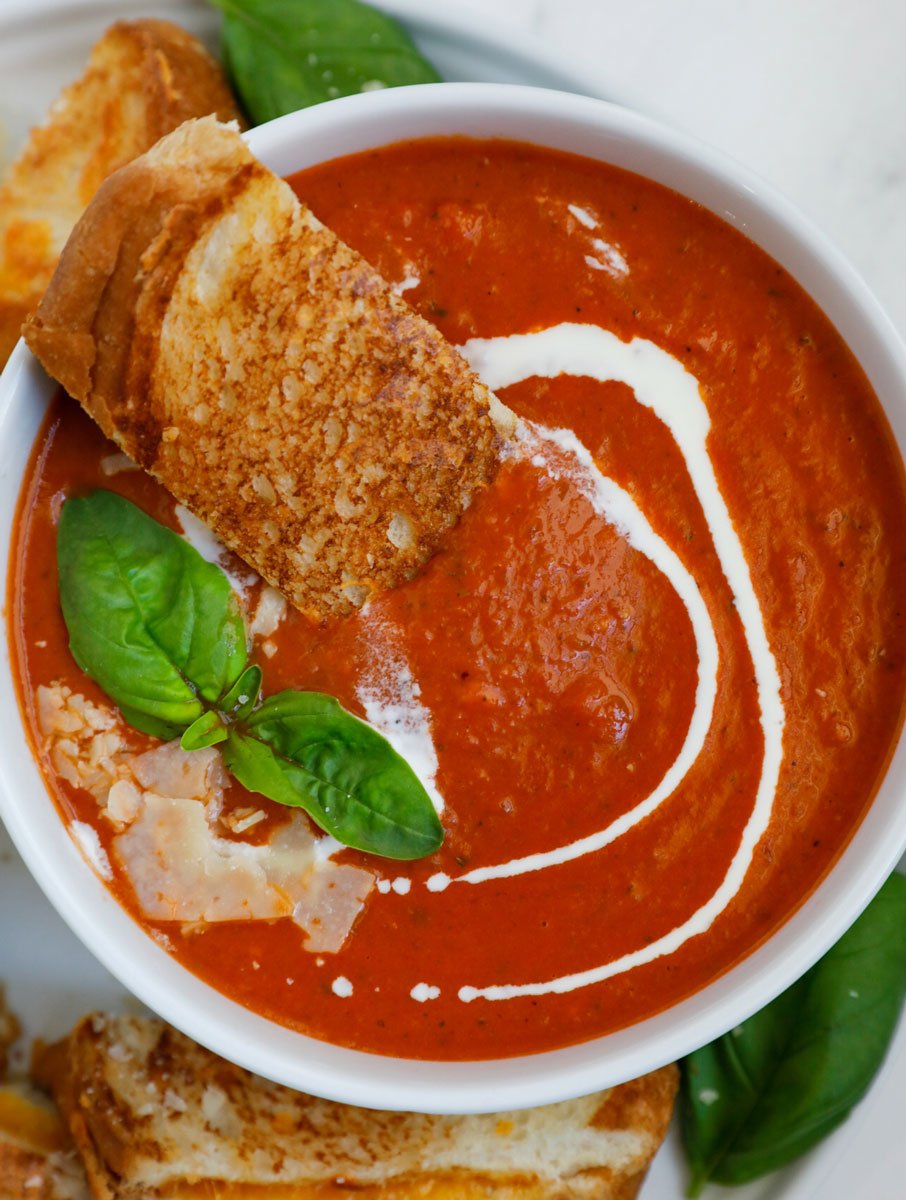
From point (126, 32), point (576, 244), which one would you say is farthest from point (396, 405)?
point (126, 32)

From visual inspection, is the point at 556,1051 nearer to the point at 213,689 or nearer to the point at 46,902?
the point at 213,689

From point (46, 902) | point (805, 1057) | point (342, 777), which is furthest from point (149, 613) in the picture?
point (805, 1057)

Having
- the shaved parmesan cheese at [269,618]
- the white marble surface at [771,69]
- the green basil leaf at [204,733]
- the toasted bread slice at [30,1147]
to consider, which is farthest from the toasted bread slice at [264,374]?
the toasted bread slice at [30,1147]

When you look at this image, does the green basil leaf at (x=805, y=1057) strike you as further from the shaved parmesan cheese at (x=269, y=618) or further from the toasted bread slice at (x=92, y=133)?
the toasted bread slice at (x=92, y=133)

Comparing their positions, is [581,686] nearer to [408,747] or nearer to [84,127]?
[408,747]

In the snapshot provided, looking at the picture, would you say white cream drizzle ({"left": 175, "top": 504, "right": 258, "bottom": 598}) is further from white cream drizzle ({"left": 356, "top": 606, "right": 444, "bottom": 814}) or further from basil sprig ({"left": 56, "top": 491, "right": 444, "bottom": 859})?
white cream drizzle ({"left": 356, "top": 606, "right": 444, "bottom": 814})

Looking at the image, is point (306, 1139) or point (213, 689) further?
point (306, 1139)
